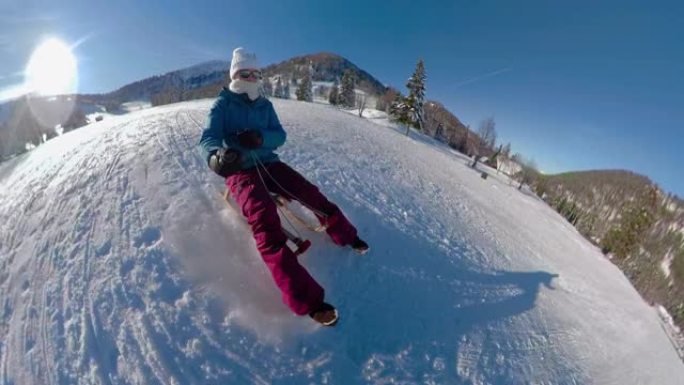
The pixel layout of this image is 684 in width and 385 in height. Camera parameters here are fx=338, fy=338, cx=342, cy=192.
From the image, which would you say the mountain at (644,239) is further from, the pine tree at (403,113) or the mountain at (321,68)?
the mountain at (321,68)

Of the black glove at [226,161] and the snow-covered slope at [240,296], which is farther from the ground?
the black glove at [226,161]

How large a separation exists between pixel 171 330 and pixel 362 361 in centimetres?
205

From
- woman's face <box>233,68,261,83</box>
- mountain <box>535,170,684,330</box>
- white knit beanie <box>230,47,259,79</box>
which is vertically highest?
white knit beanie <box>230,47,259,79</box>

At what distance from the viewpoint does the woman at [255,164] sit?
390 centimetres

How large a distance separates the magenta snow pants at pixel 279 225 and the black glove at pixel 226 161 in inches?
10.5

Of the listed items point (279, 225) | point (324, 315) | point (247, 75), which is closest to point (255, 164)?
Answer: point (279, 225)

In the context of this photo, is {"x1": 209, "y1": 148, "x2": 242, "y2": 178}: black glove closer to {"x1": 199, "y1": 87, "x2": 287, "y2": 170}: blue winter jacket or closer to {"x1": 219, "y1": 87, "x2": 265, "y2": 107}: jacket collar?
{"x1": 199, "y1": 87, "x2": 287, "y2": 170}: blue winter jacket

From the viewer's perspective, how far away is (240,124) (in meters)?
4.80

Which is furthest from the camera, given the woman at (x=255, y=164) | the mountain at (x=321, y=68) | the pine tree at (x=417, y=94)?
the mountain at (x=321, y=68)

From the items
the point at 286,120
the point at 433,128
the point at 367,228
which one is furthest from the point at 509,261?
the point at 433,128

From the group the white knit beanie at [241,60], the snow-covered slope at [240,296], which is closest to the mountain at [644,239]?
the snow-covered slope at [240,296]

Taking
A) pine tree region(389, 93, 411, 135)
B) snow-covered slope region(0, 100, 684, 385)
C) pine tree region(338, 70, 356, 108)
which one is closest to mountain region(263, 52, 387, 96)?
pine tree region(338, 70, 356, 108)

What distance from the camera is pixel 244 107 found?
4.78 m

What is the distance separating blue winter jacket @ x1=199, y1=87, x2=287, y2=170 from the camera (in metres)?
4.46
